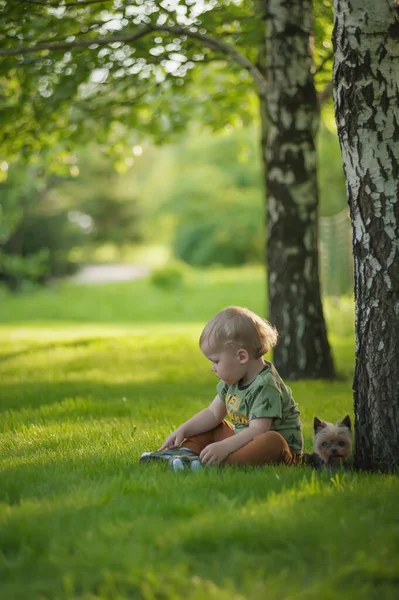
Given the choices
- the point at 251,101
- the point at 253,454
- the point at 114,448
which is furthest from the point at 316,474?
the point at 251,101

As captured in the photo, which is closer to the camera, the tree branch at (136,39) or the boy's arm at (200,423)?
the boy's arm at (200,423)

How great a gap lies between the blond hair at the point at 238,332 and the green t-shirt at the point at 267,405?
7.0 inches

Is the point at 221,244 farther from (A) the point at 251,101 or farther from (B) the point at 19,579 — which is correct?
(B) the point at 19,579

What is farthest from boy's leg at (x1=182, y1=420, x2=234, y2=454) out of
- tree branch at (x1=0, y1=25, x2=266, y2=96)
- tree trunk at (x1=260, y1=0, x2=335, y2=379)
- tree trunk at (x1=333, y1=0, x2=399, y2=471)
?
tree trunk at (x1=260, y1=0, x2=335, y2=379)

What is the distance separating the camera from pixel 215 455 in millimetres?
4340

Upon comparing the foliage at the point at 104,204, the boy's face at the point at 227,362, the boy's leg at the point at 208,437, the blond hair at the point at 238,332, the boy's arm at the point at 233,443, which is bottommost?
the boy's leg at the point at 208,437

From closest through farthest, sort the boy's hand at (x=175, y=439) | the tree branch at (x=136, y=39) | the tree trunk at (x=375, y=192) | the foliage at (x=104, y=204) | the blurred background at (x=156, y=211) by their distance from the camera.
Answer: the tree trunk at (x=375, y=192)
the boy's hand at (x=175, y=439)
the tree branch at (x=136, y=39)
the blurred background at (x=156, y=211)
the foliage at (x=104, y=204)

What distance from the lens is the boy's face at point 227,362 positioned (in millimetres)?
4457

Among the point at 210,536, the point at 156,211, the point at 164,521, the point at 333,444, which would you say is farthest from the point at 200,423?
the point at 156,211

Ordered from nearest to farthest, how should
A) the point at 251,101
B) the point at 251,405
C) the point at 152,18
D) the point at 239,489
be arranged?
the point at 239,489 < the point at 251,405 < the point at 152,18 < the point at 251,101

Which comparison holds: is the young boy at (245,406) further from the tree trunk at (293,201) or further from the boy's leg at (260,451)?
the tree trunk at (293,201)

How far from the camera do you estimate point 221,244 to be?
157 ft

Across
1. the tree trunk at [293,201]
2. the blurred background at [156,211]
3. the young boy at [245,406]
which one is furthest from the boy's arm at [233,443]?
the blurred background at [156,211]

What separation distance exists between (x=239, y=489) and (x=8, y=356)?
898 cm
